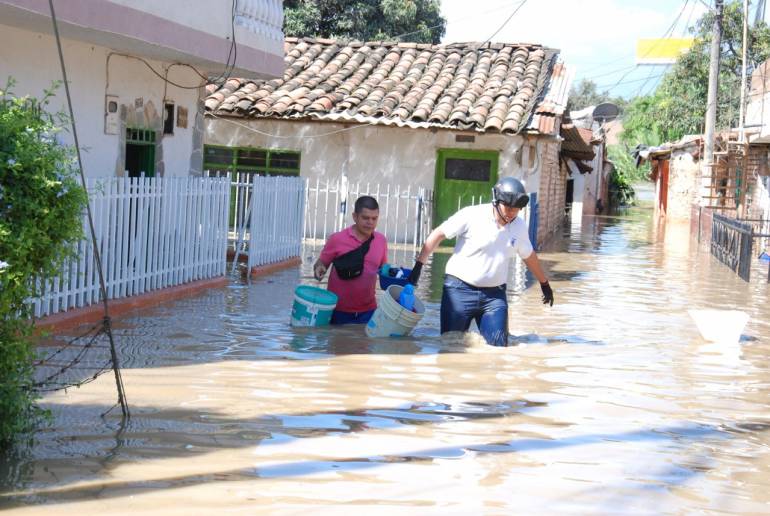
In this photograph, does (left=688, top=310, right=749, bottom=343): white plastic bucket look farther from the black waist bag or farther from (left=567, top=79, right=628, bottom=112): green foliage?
(left=567, top=79, right=628, bottom=112): green foliage

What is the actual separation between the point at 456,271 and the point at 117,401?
328cm

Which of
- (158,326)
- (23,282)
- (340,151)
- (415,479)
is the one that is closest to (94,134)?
(158,326)

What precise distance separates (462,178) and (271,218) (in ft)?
24.6

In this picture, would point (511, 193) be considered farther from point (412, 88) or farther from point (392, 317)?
point (412, 88)

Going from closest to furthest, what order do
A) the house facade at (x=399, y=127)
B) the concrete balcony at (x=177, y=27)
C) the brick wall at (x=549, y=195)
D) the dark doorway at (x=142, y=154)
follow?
the concrete balcony at (x=177, y=27), the dark doorway at (x=142, y=154), the house facade at (x=399, y=127), the brick wall at (x=549, y=195)

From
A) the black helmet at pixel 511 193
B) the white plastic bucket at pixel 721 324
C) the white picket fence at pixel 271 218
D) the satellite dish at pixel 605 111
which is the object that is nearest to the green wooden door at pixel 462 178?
the white picket fence at pixel 271 218

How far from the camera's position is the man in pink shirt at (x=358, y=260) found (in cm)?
923

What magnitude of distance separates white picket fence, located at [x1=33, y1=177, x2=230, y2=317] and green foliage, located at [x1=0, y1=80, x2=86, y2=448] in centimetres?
337

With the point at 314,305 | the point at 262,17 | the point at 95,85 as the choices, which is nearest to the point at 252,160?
the point at 262,17

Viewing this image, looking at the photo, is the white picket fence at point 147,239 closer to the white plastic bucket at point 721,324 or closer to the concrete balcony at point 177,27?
the concrete balcony at point 177,27

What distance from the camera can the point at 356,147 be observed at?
22453 millimetres

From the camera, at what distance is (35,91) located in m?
11.3

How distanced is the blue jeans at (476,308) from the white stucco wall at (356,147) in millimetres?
13176

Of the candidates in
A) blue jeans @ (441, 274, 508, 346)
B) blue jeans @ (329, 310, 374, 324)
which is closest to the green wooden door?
blue jeans @ (329, 310, 374, 324)
